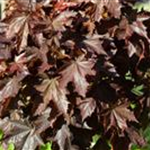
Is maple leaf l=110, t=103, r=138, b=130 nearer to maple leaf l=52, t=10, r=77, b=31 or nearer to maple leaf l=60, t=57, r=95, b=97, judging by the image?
maple leaf l=60, t=57, r=95, b=97

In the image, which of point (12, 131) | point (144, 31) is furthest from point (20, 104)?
point (144, 31)

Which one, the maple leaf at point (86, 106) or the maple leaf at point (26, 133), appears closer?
the maple leaf at point (86, 106)

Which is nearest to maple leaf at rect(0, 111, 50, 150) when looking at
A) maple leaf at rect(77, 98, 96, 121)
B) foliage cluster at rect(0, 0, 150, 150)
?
foliage cluster at rect(0, 0, 150, 150)

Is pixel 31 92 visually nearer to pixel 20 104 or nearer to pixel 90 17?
pixel 20 104

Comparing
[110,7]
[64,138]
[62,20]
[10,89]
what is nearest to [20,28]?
[62,20]

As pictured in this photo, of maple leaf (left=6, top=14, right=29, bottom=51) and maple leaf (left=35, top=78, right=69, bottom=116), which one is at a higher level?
maple leaf (left=6, top=14, right=29, bottom=51)

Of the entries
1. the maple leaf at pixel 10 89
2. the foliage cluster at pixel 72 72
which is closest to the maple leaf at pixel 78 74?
the foliage cluster at pixel 72 72

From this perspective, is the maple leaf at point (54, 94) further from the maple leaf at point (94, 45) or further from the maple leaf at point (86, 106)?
the maple leaf at point (94, 45)

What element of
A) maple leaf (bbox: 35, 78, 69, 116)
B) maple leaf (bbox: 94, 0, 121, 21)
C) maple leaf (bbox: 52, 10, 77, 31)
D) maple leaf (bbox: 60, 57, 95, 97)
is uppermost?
maple leaf (bbox: 52, 10, 77, 31)

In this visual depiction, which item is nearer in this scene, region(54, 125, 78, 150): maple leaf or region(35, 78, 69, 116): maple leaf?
region(35, 78, 69, 116): maple leaf

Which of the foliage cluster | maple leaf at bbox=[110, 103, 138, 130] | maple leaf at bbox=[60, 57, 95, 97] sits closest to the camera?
maple leaf at bbox=[60, 57, 95, 97]
